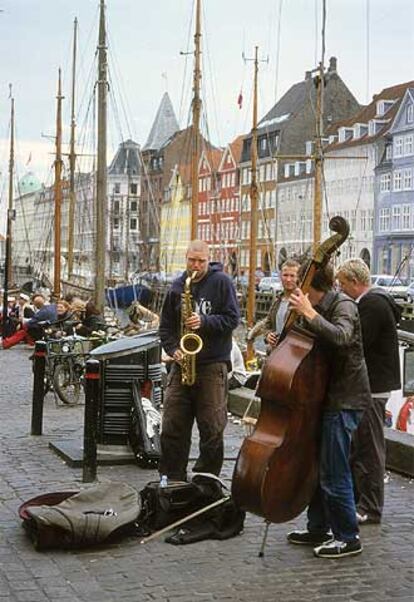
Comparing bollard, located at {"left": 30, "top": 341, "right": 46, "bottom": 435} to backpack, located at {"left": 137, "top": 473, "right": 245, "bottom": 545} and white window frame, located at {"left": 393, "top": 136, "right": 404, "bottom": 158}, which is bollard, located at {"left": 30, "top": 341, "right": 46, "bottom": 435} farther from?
white window frame, located at {"left": 393, "top": 136, "right": 404, "bottom": 158}

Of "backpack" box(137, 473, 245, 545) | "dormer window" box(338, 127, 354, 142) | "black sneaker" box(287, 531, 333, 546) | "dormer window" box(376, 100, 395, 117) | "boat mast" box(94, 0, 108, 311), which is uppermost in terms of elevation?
"dormer window" box(376, 100, 395, 117)

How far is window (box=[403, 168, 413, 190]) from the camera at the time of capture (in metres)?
70.9

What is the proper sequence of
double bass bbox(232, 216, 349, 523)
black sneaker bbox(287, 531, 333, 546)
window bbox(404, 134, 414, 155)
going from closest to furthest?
double bass bbox(232, 216, 349, 523), black sneaker bbox(287, 531, 333, 546), window bbox(404, 134, 414, 155)

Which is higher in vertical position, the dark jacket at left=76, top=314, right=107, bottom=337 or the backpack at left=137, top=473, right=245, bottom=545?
the dark jacket at left=76, top=314, right=107, bottom=337

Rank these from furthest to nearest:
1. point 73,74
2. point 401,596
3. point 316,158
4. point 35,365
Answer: point 73,74 < point 316,158 < point 35,365 < point 401,596

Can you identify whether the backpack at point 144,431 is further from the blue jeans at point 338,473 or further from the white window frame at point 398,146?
the white window frame at point 398,146

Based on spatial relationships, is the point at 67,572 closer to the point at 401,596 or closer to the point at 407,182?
the point at 401,596

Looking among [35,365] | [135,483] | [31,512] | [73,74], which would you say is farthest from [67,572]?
[73,74]

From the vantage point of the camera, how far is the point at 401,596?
5609mm

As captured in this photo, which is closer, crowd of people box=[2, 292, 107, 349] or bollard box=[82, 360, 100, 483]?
bollard box=[82, 360, 100, 483]

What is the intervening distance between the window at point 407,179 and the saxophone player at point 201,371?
6469 cm

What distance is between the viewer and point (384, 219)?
72.2 meters

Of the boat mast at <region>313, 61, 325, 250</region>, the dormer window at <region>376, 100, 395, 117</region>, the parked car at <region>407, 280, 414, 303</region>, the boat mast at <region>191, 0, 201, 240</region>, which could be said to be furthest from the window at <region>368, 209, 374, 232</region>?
the boat mast at <region>191, 0, 201, 240</region>

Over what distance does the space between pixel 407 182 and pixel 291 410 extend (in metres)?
66.8
